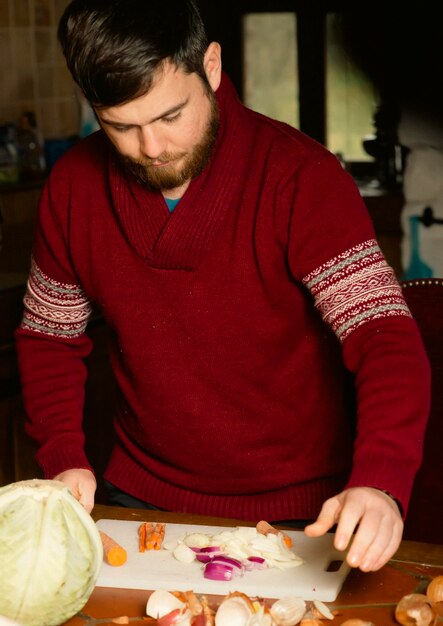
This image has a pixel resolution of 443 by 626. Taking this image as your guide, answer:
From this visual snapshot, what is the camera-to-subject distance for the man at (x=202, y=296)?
1.36 metres

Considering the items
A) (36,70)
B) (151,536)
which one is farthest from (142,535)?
(36,70)

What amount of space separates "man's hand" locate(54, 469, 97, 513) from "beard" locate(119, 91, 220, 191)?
459 mm

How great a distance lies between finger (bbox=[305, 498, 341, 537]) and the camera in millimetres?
1153

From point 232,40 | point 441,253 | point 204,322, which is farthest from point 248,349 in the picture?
point 232,40

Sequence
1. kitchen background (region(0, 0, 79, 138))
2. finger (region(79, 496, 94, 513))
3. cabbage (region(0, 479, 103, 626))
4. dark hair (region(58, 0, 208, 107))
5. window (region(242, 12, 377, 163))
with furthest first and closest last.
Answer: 1. window (region(242, 12, 377, 163))
2. kitchen background (region(0, 0, 79, 138))
3. finger (region(79, 496, 94, 513))
4. dark hair (region(58, 0, 208, 107))
5. cabbage (region(0, 479, 103, 626))

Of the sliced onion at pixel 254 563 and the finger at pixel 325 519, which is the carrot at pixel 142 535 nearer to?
the sliced onion at pixel 254 563

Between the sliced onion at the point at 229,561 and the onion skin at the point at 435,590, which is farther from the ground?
the onion skin at the point at 435,590

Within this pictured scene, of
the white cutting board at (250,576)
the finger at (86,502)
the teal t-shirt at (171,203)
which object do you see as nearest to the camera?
the white cutting board at (250,576)

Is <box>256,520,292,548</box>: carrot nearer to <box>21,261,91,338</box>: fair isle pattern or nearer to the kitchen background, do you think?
<box>21,261,91,338</box>: fair isle pattern

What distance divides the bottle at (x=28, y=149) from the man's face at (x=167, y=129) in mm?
1877

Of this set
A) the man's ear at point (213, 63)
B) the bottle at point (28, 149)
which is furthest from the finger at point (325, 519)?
the bottle at point (28, 149)

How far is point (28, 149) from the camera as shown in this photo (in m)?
3.34

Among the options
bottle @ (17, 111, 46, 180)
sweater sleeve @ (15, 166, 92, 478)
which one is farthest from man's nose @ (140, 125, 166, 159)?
bottle @ (17, 111, 46, 180)

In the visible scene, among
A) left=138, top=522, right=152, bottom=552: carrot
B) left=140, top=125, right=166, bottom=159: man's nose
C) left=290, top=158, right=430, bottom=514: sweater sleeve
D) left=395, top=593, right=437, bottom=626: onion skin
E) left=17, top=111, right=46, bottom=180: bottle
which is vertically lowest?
left=17, top=111, right=46, bottom=180: bottle
